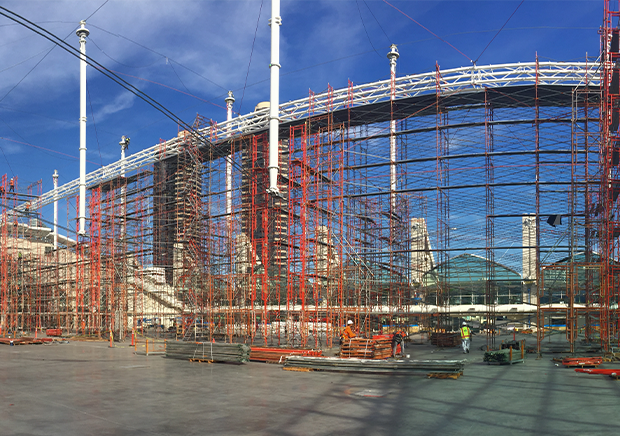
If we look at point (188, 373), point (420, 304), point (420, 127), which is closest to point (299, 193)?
point (420, 127)

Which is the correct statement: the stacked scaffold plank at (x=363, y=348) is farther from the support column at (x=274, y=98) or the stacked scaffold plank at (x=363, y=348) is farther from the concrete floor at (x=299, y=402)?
the support column at (x=274, y=98)

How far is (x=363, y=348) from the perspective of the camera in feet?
Result: 60.2

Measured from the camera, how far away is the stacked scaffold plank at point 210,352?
1867cm

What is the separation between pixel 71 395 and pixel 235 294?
1747cm

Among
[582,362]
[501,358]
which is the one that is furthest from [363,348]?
[582,362]

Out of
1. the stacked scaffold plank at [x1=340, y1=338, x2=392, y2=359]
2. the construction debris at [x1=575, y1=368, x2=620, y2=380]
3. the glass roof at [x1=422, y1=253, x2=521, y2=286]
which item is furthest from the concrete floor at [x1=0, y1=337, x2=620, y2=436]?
the glass roof at [x1=422, y1=253, x2=521, y2=286]

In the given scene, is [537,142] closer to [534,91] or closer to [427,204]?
[534,91]

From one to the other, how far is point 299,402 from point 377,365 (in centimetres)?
445

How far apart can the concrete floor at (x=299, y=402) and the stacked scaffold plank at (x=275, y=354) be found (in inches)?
58.9

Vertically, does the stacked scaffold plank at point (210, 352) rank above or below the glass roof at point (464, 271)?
below

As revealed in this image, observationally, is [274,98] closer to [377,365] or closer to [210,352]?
[210,352]

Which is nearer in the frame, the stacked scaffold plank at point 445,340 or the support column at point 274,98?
the support column at point 274,98

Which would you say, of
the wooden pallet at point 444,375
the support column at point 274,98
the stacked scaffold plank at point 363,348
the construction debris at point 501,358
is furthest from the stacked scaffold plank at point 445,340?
the wooden pallet at point 444,375

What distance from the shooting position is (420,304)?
37562 millimetres
